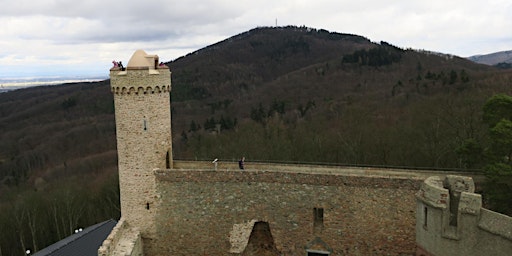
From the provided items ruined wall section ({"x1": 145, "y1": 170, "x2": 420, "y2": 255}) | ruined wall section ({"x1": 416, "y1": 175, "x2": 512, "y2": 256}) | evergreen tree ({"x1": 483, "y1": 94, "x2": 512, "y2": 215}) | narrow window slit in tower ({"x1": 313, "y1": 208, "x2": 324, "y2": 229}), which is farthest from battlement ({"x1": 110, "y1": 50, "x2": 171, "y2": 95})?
evergreen tree ({"x1": 483, "y1": 94, "x2": 512, "y2": 215})

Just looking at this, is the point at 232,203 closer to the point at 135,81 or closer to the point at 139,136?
the point at 139,136

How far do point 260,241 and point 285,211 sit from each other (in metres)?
2.01

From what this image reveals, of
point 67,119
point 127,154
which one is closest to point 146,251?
point 127,154

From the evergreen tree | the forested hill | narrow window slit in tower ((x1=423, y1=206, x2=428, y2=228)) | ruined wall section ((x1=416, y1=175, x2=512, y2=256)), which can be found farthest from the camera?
the forested hill

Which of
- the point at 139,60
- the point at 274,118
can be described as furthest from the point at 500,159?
the point at 274,118

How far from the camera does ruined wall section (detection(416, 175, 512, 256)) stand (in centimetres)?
1257

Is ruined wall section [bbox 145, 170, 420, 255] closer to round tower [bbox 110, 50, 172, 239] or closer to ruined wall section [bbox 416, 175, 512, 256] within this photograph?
round tower [bbox 110, 50, 172, 239]

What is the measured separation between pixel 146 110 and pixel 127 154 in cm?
218

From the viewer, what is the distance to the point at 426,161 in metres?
31.0

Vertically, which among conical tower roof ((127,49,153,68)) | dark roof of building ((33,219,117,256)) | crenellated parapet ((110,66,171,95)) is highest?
conical tower roof ((127,49,153,68))

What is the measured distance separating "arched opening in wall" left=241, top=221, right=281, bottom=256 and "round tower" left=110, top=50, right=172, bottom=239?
4524 mm

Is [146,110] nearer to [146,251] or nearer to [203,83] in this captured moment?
[146,251]

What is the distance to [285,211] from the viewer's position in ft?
57.3

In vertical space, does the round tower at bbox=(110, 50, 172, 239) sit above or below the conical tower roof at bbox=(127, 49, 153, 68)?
below
